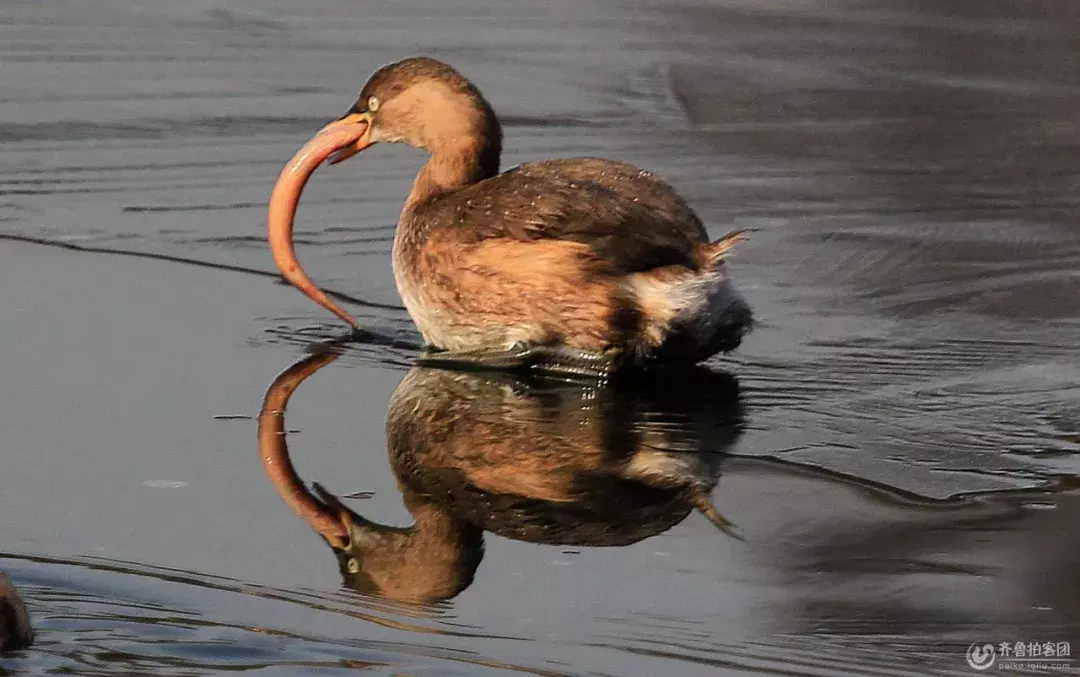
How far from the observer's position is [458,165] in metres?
7.52

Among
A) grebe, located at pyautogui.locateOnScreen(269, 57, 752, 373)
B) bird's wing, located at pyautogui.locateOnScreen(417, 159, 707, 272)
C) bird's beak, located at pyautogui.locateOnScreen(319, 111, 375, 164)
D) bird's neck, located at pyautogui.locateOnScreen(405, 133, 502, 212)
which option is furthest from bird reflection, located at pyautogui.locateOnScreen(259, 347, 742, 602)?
bird's beak, located at pyautogui.locateOnScreen(319, 111, 375, 164)

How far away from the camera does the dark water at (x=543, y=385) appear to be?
4.93 m

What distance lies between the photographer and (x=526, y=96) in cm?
1053

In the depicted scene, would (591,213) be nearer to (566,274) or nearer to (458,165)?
(566,274)

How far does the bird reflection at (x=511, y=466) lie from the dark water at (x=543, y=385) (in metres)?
0.02

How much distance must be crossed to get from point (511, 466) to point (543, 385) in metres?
0.96

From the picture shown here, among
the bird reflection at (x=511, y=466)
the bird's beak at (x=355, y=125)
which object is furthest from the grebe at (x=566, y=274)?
the bird's beak at (x=355, y=125)

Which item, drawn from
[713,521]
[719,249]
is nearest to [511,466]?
[713,521]

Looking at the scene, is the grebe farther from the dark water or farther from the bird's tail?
the dark water

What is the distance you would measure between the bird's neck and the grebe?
0.06m

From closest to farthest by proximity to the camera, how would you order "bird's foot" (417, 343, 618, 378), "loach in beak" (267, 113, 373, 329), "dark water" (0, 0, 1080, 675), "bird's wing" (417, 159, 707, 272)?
"dark water" (0, 0, 1080, 675) < "bird's wing" (417, 159, 707, 272) < "bird's foot" (417, 343, 618, 378) < "loach in beak" (267, 113, 373, 329)

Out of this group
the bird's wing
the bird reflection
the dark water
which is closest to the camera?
the dark water

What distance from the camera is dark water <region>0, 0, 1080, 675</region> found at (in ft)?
16.2

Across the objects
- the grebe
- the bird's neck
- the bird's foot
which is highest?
the bird's neck
